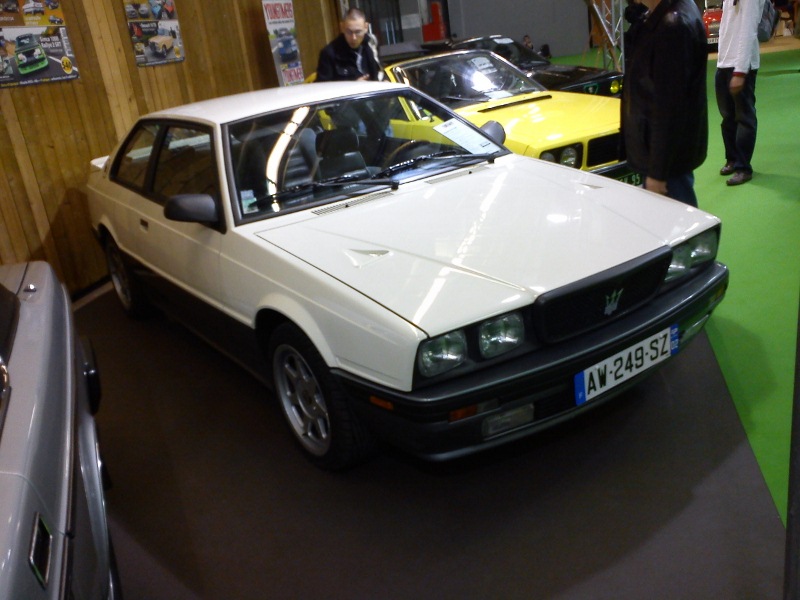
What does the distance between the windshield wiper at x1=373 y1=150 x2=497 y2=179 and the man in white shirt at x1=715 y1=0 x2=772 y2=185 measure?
9.58ft

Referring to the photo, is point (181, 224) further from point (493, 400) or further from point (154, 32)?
point (154, 32)

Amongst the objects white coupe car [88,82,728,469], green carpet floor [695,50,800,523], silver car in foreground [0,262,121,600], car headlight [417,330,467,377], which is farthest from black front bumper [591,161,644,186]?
silver car in foreground [0,262,121,600]

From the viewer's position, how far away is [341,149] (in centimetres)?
329

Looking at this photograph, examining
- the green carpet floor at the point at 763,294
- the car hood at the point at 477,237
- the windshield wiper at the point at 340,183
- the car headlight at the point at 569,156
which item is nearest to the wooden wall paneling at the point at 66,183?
the windshield wiper at the point at 340,183

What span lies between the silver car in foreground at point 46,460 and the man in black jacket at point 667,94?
2.72 meters


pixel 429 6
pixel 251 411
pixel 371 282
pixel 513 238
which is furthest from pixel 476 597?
pixel 429 6

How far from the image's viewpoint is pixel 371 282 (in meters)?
2.35

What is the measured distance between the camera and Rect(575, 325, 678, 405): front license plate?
2.35 meters

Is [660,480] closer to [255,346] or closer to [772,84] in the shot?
[255,346]

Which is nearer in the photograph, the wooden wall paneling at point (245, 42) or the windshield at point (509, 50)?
the wooden wall paneling at point (245, 42)

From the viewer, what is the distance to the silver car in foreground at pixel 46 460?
136cm

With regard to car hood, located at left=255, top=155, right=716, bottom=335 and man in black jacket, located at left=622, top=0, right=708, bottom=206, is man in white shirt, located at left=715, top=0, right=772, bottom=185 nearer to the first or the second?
man in black jacket, located at left=622, top=0, right=708, bottom=206

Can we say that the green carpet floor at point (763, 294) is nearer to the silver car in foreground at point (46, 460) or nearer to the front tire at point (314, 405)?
the front tire at point (314, 405)

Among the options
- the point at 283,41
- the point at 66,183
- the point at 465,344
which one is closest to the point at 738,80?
the point at 465,344
